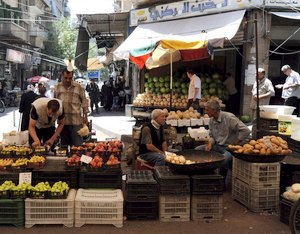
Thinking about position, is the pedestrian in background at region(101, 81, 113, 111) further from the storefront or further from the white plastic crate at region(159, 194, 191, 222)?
the white plastic crate at region(159, 194, 191, 222)

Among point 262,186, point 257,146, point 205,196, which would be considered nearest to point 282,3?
point 257,146

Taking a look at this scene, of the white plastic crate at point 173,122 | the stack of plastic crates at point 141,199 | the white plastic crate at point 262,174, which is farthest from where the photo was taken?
the white plastic crate at point 173,122

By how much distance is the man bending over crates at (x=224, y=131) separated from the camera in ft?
21.9

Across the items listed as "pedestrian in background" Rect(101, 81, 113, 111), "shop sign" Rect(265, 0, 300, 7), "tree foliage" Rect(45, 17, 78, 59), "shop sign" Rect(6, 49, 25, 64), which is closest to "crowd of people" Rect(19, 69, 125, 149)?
"shop sign" Rect(265, 0, 300, 7)

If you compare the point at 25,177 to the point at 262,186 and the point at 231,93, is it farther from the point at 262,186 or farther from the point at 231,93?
the point at 231,93

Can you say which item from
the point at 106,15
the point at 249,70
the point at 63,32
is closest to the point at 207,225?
the point at 249,70

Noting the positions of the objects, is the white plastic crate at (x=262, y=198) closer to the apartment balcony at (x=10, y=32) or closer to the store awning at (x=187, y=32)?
the store awning at (x=187, y=32)

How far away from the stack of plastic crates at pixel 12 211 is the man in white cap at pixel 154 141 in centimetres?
233

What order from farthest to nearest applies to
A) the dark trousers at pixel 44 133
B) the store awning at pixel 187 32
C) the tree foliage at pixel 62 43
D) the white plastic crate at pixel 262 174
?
1. the tree foliage at pixel 62 43
2. the store awning at pixel 187 32
3. the dark trousers at pixel 44 133
4. the white plastic crate at pixel 262 174

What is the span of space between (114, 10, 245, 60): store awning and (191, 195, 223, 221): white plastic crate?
580 centimetres

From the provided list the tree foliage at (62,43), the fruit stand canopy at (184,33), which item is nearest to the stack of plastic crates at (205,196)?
the fruit stand canopy at (184,33)

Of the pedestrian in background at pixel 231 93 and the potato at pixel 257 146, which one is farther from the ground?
the pedestrian in background at pixel 231 93

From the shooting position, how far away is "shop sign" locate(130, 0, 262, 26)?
1363 cm

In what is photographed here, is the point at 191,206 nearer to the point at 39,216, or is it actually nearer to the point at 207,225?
the point at 207,225
